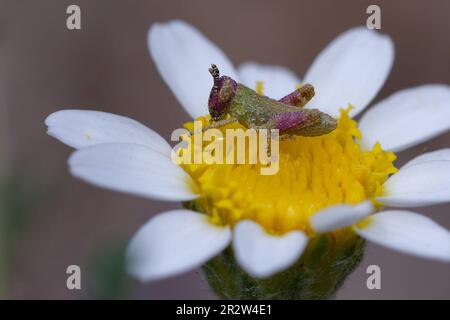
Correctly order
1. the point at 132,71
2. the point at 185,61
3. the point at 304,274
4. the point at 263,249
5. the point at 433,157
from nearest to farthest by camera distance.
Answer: the point at 263,249 → the point at 304,274 → the point at 433,157 → the point at 185,61 → the point at 132,71

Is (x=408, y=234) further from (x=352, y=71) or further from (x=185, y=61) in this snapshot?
(x=185, y=61)

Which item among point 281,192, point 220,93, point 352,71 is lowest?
point 281,192

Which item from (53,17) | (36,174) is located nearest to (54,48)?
(53,17)

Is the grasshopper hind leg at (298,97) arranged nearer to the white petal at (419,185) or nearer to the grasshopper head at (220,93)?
the grasshopper head at (220,93)

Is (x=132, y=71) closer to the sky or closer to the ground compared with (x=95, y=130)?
closer to the sky

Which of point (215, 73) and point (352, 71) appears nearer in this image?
point (215, 73)

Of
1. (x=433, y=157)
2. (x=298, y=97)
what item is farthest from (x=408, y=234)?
(x=298, y=97)

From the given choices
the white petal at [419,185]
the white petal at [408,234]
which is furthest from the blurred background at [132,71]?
the white petal at [408,234]

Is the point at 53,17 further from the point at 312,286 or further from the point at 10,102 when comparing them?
the point at 312,286
